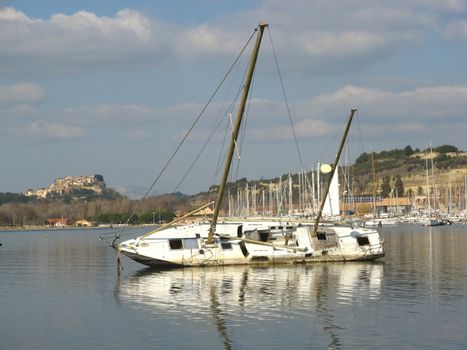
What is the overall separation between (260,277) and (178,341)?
72.7 feet

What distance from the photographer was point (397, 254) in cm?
7638

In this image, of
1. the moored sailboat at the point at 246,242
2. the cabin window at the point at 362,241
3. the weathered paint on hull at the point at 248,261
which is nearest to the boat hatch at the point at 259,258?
the moored sailboat at the point at 246,242

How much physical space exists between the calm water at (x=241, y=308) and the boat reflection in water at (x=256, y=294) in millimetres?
49

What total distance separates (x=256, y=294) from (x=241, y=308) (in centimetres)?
516

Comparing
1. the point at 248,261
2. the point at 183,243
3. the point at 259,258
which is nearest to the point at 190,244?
the point at 183,243

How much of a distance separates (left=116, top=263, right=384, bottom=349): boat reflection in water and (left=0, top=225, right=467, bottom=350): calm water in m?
0.05

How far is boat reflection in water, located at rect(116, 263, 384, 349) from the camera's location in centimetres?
3394

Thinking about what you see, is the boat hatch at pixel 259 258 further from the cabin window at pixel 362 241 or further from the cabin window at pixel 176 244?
the cabin window at pixel 362 241

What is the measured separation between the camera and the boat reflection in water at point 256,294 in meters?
33.9

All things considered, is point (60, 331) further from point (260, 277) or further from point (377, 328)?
point (260, 277)

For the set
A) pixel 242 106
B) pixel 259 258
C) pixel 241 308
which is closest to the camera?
pixel 241 308

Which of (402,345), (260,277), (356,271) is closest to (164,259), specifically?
(260,277)

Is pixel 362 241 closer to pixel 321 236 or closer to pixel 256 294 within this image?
pixel 321 236

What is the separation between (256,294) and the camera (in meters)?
Answer: 42.8
